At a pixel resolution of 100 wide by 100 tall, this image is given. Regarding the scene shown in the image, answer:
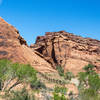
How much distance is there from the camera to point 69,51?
6825cm

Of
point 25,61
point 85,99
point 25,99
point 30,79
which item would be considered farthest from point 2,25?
point 85,99

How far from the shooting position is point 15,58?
42.7 meters

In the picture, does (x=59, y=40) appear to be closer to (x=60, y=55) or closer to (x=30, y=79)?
(x=60, y=55)

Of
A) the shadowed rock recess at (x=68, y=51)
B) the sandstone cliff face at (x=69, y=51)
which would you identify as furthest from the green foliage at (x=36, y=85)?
the sandstone cliff face at (x=69, y=51)

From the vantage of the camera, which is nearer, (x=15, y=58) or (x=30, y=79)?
(x=30, y=79)

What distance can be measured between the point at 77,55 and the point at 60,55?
7.45 meters

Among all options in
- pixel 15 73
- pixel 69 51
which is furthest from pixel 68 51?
pixel 15 73

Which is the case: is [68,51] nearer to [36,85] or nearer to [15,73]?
[36,85]

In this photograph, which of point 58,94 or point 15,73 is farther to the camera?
point 15,73

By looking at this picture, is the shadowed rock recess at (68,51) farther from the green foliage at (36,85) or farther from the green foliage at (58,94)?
the green foliage at (58,94)

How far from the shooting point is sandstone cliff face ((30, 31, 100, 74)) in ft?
216

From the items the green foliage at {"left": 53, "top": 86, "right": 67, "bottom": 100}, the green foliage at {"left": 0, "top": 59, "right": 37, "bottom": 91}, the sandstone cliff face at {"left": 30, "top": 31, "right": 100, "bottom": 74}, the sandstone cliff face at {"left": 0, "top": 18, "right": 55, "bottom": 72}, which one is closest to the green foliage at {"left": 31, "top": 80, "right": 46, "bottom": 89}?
the green foliage at {"left": 0, "top": 59, "right": 37, "bottom": 91}

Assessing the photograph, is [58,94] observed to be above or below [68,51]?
below

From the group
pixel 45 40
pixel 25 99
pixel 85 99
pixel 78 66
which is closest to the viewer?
pixel 85 99
